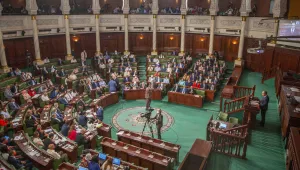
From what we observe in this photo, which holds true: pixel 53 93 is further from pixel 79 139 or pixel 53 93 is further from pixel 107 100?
pixel 79 139

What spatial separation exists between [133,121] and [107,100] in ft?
8.59

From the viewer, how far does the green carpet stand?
814cm

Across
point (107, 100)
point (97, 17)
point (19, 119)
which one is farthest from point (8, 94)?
point (97, 17)

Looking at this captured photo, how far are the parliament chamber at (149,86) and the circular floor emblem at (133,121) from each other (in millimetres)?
52

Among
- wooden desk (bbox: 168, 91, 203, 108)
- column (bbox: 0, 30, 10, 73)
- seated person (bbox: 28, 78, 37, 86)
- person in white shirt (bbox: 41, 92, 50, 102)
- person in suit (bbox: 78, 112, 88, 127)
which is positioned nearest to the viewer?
person in suit (bbox: 78, 112, 88, 127)

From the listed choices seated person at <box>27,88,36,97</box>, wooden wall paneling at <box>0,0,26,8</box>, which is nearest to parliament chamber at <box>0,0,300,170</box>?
wooden wall paneling at <box>0,0,26,8</box>

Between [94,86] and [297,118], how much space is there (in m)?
11.1

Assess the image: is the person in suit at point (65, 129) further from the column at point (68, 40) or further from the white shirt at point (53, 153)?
the column at point (68, 40)

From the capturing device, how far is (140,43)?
77.5ft

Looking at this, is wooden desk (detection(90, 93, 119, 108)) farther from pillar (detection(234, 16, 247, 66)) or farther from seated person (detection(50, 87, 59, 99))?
pillar (detection(234, 16, 247, 66))

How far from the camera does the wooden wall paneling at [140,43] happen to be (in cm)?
2338

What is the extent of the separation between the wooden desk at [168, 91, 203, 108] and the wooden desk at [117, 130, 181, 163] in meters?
5.52

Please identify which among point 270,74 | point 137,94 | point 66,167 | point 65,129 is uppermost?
point 270,74

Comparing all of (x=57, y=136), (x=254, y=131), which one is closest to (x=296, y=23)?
(x=254, y=131)
